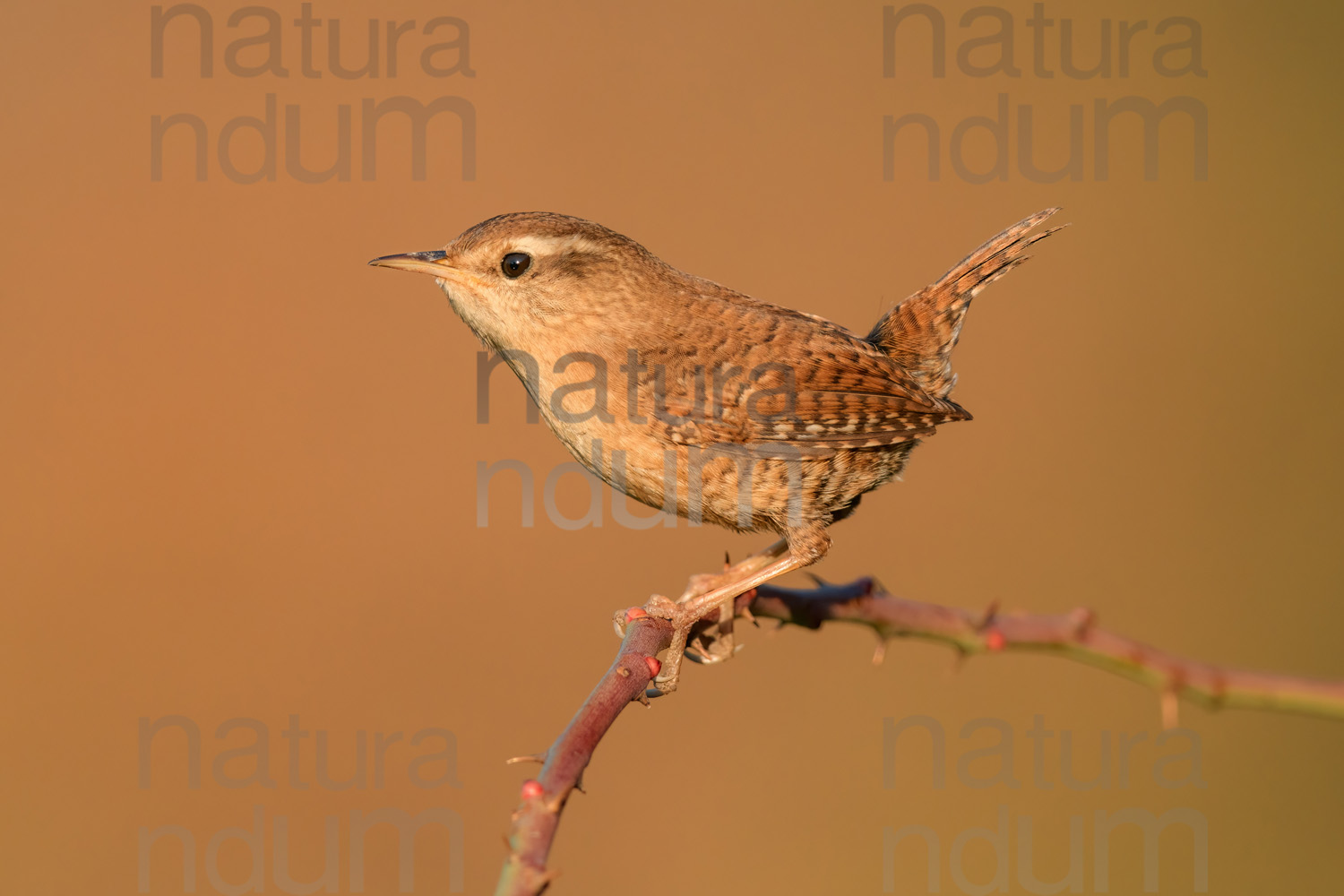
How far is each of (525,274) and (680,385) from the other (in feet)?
1.66

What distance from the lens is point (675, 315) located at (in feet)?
8.80

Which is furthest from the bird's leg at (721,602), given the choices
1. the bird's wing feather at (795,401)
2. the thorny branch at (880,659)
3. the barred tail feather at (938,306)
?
the barred tail feather at (938,306)

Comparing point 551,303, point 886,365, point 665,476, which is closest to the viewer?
point 665,476

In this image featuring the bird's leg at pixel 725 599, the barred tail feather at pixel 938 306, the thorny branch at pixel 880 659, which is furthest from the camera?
the barred tail feather at pixel 938 306

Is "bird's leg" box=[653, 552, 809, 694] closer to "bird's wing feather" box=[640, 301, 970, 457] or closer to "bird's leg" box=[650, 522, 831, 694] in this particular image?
"bird's leg" box=[650, 522, 831, 694]

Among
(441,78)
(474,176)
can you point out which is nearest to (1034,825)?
(474,176)

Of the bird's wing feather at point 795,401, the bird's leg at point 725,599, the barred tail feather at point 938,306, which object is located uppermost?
the barred tail feather at point 938,306

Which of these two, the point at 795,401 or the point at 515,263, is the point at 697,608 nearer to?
the point at 795,401

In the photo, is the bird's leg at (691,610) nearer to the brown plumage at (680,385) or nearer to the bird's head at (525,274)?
the brown plumage at (680,385)

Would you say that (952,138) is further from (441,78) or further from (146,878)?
(146,878)

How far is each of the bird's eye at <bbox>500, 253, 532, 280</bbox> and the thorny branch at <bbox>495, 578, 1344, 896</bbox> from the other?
97 centimetres

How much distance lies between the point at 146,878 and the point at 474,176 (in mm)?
3650

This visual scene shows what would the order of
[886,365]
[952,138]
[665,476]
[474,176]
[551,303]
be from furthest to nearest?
[952,138], [474,176], [886,365], [551,303], [665,476]

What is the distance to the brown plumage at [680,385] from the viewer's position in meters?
2.44
